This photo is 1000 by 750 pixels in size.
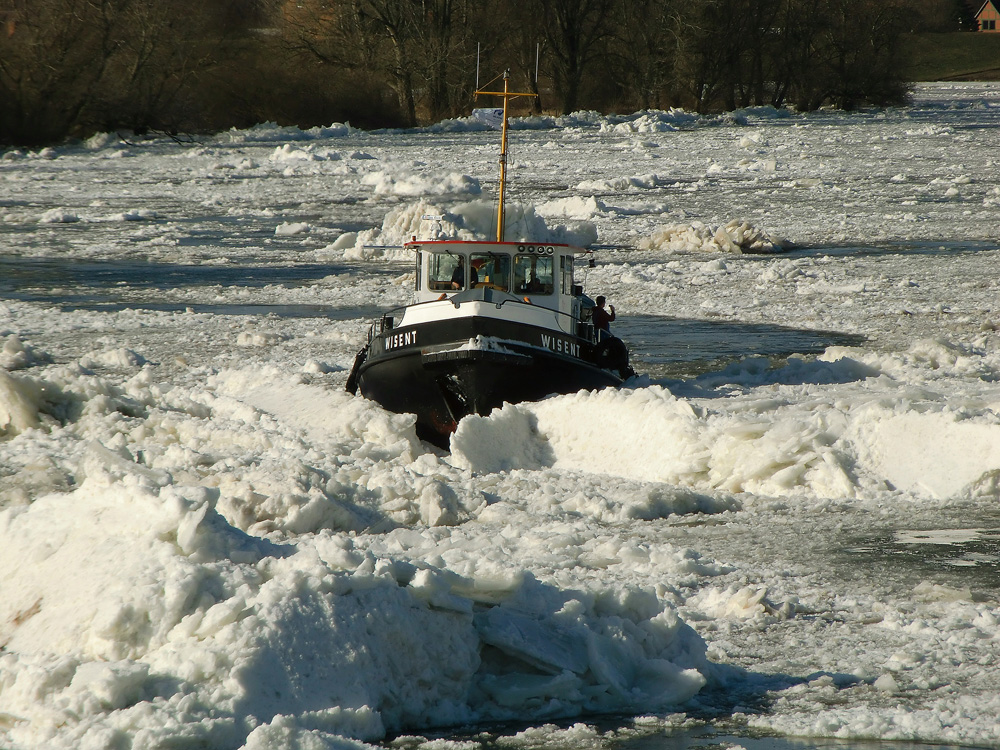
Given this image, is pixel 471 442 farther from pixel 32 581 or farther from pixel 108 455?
pixel 32 581

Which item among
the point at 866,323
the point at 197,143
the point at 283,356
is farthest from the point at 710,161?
the point at 283,356

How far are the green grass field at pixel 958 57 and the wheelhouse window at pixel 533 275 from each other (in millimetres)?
70605

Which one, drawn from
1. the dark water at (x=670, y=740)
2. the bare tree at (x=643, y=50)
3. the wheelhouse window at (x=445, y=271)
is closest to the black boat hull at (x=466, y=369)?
the wheelhouse window at (x=445, y=271)

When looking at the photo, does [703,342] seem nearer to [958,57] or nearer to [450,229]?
[450,229]

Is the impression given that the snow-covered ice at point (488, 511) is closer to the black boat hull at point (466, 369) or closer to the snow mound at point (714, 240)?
the snow mound at point (714, 240)

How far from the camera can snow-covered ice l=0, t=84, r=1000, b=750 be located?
16.0 feet

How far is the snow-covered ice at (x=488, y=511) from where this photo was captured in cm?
489

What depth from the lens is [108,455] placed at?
28.6 ft

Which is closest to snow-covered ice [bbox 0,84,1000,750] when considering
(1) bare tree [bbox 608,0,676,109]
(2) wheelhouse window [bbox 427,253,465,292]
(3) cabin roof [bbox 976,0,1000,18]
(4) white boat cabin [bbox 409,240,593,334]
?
(4) white boat cabin [bbox 409,240,593,334]

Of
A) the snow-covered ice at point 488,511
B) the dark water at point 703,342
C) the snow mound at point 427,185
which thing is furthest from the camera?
the snow mound at point 427,185

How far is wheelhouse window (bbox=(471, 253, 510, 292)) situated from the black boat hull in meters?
0.77

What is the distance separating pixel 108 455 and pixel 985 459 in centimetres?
616

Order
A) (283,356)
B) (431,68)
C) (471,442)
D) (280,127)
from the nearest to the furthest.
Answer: (471,442)
(283,356)
(280,127)
(431,68)

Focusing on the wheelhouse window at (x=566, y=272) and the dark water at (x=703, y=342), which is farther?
the dark water at (x=703, y=342)
